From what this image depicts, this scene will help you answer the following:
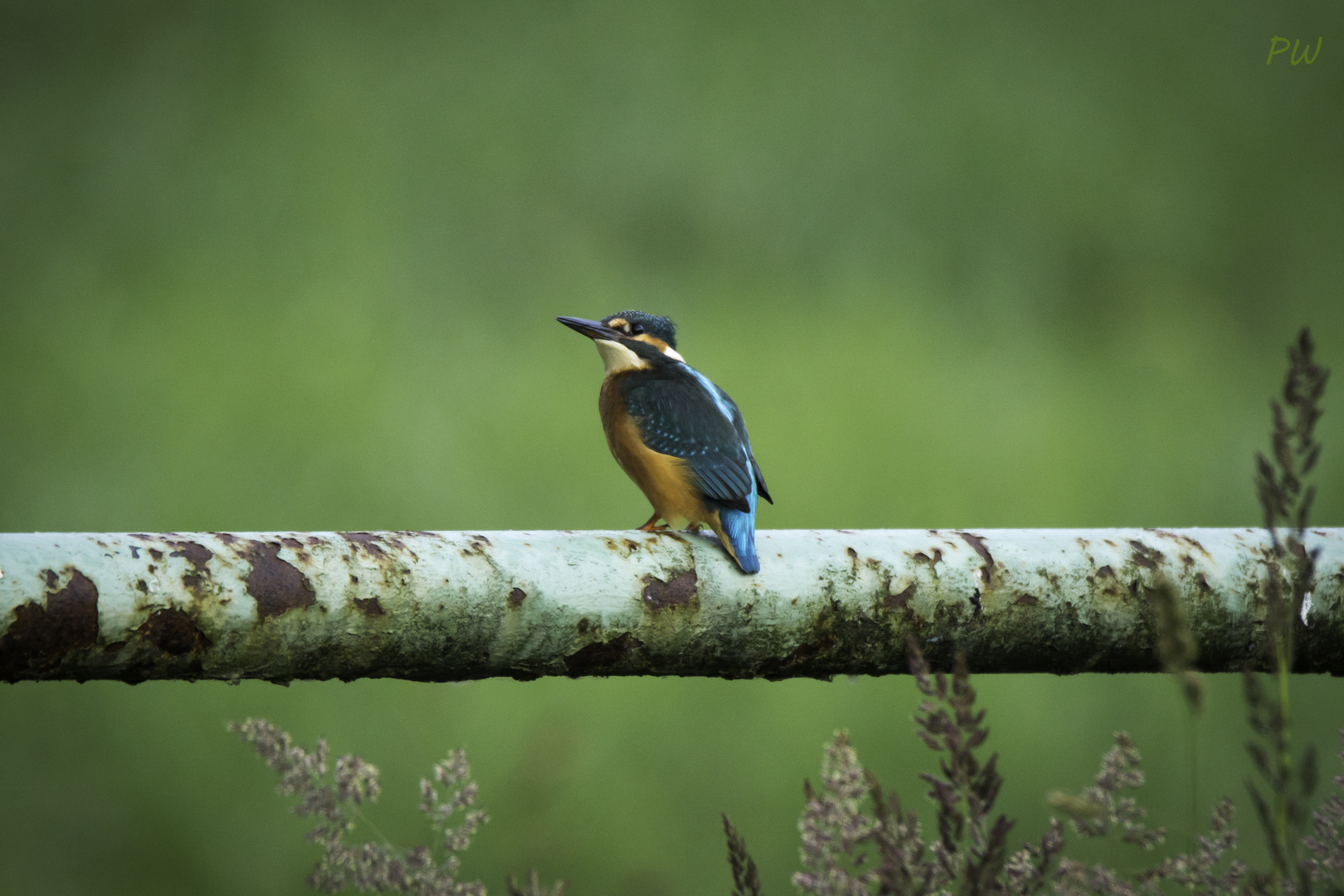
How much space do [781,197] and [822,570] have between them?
155cm

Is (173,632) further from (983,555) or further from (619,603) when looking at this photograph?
(983,555)

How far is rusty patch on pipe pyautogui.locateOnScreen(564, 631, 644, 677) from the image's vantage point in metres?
0.79

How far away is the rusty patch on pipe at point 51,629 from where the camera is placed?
62 centimetres

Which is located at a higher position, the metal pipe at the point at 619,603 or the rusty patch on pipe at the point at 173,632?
the metal pipe at the point at 619,603

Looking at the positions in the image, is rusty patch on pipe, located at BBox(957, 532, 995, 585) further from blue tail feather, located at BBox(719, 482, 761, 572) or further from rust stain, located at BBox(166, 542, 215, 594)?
rust stain, located at BBox(166, 542, 215, 594)

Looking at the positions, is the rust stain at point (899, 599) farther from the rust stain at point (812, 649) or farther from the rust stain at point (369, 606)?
the rust stain at point (369, 606)

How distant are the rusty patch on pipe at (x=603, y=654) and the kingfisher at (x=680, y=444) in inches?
6.0

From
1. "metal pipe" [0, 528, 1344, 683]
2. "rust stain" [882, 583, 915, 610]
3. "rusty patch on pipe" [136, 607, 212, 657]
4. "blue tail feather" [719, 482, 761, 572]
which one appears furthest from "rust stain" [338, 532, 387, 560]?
"rust stain" [882, 583, 915, 610]

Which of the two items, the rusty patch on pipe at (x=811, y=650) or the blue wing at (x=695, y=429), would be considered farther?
the blue wing at (x=695, y=429)

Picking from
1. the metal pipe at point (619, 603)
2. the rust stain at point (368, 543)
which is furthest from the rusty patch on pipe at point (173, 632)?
the rust stain at point (368, 543)

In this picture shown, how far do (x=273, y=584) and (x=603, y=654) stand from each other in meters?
0.25

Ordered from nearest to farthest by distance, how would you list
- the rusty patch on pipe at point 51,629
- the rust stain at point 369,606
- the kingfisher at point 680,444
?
the rusty patch on pipe at point 51,629
the rust stain at point 369,606
the kingfisher at point 680,444

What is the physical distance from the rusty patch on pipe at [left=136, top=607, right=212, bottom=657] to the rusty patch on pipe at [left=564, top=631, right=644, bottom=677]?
261 millimetres

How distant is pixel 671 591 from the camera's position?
2.70 ft
